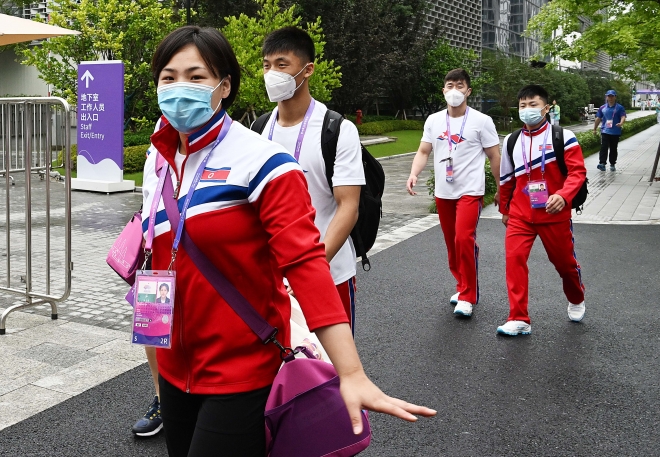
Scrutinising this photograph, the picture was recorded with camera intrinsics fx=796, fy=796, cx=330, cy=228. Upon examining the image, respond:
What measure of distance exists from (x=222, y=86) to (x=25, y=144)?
509 cm

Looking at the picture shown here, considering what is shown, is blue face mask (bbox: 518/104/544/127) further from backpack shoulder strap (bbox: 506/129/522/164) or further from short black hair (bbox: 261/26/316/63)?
short black hair (bbox: 261/26/316/63)

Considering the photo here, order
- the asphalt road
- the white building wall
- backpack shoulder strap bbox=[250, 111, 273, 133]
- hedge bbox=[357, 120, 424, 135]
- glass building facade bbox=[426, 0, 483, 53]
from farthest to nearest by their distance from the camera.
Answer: glass building facade bbox=[426, 0, 483, 53]
the white building wall
hedge bbox=[357, 120, 424, 135]
the asphalt road
backpack shoulder strap bbox=[250, 111, 273, 133]

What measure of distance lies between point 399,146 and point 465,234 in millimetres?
25028

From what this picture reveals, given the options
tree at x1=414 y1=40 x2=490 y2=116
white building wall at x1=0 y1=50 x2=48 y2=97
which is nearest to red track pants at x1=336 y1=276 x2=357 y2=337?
white building wall at x1=0 y1=50 x2=48 y2=97

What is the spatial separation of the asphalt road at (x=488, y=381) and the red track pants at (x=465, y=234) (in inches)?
11.2

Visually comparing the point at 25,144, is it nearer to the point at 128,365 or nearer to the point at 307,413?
the point at 128,365

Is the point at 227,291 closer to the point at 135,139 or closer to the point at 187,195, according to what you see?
the point at 187,195

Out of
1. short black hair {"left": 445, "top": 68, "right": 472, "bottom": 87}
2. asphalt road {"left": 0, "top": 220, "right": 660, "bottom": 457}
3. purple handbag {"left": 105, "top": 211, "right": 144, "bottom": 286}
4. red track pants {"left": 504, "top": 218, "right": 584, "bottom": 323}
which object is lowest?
asphalt road {"left": 0, "top": 220, "right": 660, "bottom": 457}

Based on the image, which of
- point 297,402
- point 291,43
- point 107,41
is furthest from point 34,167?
point 107,41

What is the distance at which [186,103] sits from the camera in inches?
91.0

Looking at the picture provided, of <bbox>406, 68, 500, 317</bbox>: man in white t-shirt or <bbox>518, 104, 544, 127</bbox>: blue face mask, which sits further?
<bbox>406, 68, 500, 317</bbox>: man in white t-shirt

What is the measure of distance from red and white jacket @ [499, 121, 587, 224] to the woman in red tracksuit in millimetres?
4251

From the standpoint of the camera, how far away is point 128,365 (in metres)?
5.40

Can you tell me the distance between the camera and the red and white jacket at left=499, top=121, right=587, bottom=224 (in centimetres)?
613
